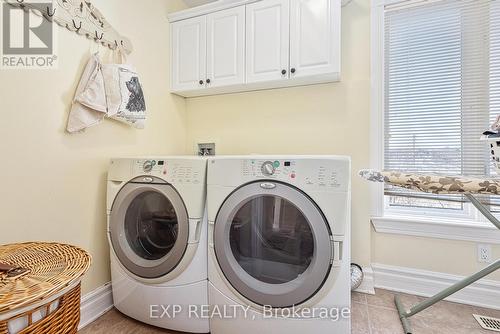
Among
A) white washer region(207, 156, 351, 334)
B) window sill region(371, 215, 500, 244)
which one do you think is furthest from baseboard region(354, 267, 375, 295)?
white washer region(207, 156, 351, 334)

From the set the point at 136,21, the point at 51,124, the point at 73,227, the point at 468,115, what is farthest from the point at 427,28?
the point at 73,227

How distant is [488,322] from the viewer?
1485 millimetres

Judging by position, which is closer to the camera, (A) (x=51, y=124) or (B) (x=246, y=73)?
(A) (x=51, y=124)

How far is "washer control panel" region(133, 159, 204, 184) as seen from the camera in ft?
4.51

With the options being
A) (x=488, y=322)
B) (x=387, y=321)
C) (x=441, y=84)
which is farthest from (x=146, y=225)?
(x=441, y=84)

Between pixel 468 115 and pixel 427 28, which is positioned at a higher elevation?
pixel 427 28

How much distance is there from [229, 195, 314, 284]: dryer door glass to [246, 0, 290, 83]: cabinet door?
104cm

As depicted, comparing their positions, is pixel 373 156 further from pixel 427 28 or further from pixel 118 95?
pixel 118 95

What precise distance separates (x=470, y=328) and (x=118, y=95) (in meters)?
2.48

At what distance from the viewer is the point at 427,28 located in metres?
1.82

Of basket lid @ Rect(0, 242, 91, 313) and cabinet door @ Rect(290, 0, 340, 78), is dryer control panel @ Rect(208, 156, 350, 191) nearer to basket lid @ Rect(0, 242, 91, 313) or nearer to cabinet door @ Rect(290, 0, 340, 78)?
basket lid @ Rect(0, 242, 91, 313)

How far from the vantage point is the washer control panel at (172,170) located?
1.38 meters

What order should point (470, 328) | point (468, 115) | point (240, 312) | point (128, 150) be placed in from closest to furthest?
point (240, 312) < point (470, 328) < point (468, 115) < point (128, 150)

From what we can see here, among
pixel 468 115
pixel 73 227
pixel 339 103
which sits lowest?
pixel 73 227
